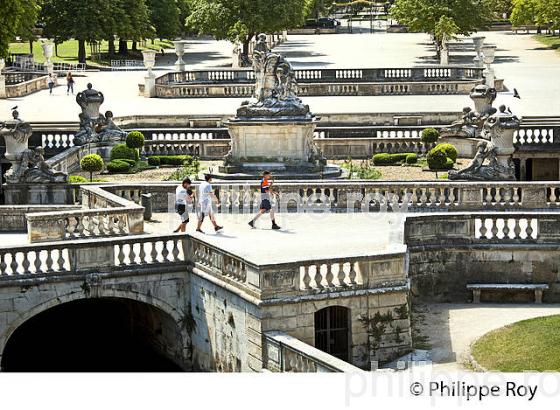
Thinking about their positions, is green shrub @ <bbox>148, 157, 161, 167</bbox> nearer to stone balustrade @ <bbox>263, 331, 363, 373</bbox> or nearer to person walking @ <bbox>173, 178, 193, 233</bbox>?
person walking @ <bbox>173, 178, 193, 233</bbox>

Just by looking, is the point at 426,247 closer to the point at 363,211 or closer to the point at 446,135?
the point at 363,211

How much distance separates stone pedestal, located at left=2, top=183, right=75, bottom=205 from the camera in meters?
38.0

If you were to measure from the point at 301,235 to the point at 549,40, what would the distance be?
80.3 metres

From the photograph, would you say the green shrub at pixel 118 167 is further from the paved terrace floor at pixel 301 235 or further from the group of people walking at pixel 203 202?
the group of people walking at pixel 203 202

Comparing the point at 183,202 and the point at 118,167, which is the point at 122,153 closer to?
the point at 118,167

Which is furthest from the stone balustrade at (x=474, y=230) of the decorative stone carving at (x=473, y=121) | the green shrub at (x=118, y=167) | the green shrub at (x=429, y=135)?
the green shrub at (x=429, y=135)

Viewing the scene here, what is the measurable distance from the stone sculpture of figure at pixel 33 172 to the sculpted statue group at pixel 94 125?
355 inches

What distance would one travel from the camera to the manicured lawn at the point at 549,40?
10349cm

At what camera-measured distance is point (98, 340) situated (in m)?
34.0

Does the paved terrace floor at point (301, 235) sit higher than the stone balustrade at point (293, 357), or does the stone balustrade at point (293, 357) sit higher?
the paved terrace floor at point (301, 235)

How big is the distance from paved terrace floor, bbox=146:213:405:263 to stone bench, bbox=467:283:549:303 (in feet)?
7.05

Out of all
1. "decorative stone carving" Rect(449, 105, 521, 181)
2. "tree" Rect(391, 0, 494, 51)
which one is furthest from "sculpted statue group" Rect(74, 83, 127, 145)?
"tree" Rect(391, 0, 494, 51)

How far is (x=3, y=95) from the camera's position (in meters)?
71.1

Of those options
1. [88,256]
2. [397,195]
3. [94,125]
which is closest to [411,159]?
[94,125]
